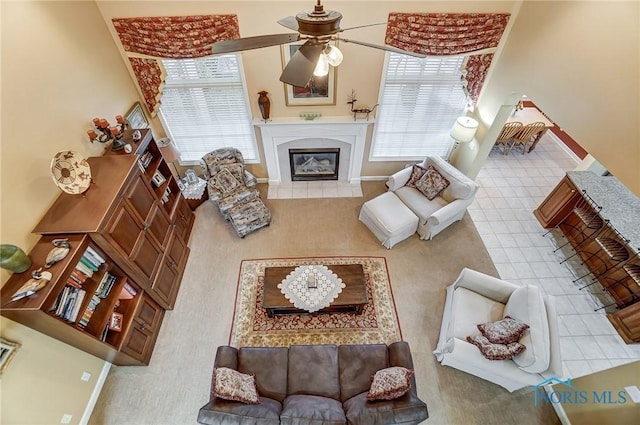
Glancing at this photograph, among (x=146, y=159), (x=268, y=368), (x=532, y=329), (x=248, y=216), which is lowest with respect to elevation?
(x=268, y=368)

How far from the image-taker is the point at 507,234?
16.0 ft

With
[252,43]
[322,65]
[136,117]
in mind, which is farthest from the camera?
[136,117]

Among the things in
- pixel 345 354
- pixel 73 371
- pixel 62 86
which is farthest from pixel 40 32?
pixel 345 354

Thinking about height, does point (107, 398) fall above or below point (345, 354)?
below

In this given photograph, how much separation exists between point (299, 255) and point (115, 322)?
7.92 ft

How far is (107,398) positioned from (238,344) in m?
1.46

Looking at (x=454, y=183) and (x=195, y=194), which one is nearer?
(x=454, y=183)

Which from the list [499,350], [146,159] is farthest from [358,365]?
[146,159]

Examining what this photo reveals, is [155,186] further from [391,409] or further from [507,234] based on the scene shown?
[507,234]

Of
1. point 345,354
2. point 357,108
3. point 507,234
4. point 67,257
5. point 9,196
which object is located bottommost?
point 345,354

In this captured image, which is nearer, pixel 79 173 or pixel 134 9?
pixel 79 173

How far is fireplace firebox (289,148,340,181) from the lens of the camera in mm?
5233

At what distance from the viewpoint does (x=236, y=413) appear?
245 centimetres

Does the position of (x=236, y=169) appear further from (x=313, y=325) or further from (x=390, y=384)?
(x=390, y=384)
